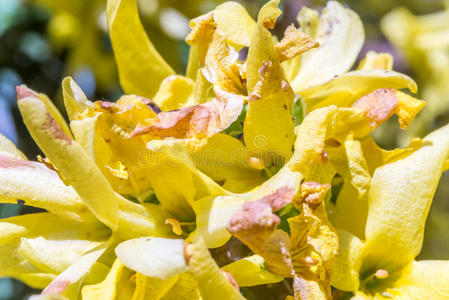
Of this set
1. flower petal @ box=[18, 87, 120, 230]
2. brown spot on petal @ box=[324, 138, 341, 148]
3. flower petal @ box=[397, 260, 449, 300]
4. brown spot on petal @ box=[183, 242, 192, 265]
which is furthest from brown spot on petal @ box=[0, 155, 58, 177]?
flower petal @ box=[397, 260, 449, 300]

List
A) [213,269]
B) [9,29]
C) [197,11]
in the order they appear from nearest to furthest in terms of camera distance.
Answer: [213,269], [197,11], [9,29]

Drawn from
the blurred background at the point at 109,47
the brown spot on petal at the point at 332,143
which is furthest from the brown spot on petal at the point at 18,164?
the blurred background at the point at 109,47

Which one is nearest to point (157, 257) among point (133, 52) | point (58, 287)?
point (58, 287)

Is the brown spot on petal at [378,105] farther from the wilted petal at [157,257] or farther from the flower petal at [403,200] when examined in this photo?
the wilted petal at [157,257]

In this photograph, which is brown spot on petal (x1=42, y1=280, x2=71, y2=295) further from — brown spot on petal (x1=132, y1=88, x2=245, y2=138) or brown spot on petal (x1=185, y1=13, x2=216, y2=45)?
brown spot on petal (x1=185, y1=13, x2=216, y2=45)

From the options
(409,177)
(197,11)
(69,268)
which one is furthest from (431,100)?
(69,268)

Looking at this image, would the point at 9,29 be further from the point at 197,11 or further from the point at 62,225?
the point at 62,225
